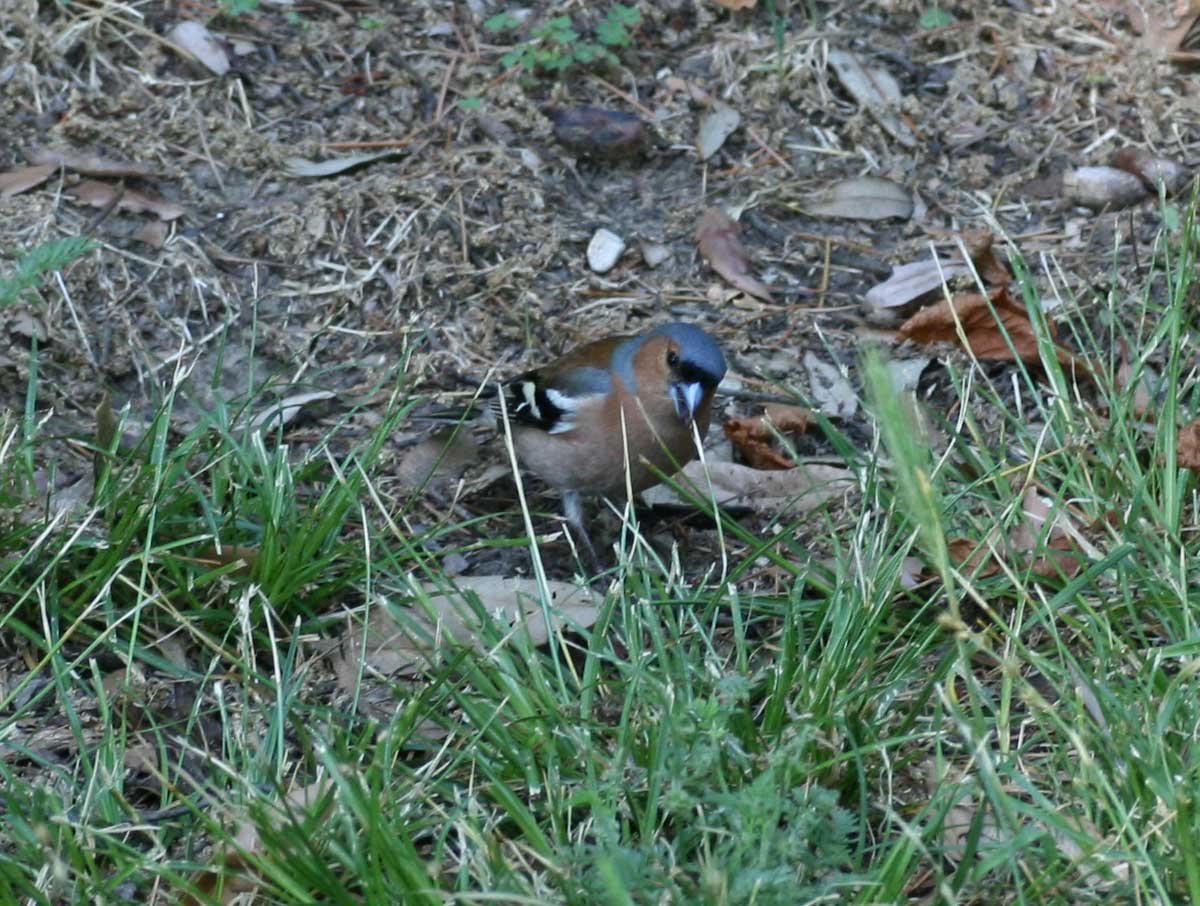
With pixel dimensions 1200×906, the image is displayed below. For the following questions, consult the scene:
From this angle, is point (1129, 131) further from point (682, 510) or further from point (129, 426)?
point (129, 426)

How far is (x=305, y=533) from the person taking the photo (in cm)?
369

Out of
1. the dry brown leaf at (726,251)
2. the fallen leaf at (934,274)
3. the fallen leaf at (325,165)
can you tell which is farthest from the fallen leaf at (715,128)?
the fallen leaf at (325,165)

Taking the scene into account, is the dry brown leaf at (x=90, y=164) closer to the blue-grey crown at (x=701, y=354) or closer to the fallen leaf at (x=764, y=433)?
the blue-grey crown at (x=701, y=354)

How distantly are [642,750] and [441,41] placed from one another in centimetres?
376

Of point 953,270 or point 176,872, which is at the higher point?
point 176,872

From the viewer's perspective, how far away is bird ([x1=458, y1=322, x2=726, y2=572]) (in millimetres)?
4570

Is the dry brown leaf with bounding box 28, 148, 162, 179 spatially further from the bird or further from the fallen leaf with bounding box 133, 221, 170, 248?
the bird

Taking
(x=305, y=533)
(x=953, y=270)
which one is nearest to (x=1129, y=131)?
(x=953, y=270)

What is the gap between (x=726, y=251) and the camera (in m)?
5.37

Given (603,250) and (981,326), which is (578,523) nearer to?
(603,250)

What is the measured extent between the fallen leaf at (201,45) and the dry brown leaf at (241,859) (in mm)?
3574

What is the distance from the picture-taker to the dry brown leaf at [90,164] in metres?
5.29

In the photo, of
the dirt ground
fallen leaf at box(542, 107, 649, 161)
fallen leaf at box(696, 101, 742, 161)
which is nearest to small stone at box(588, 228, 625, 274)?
the dirt ground

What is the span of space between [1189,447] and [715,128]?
8.13ft
